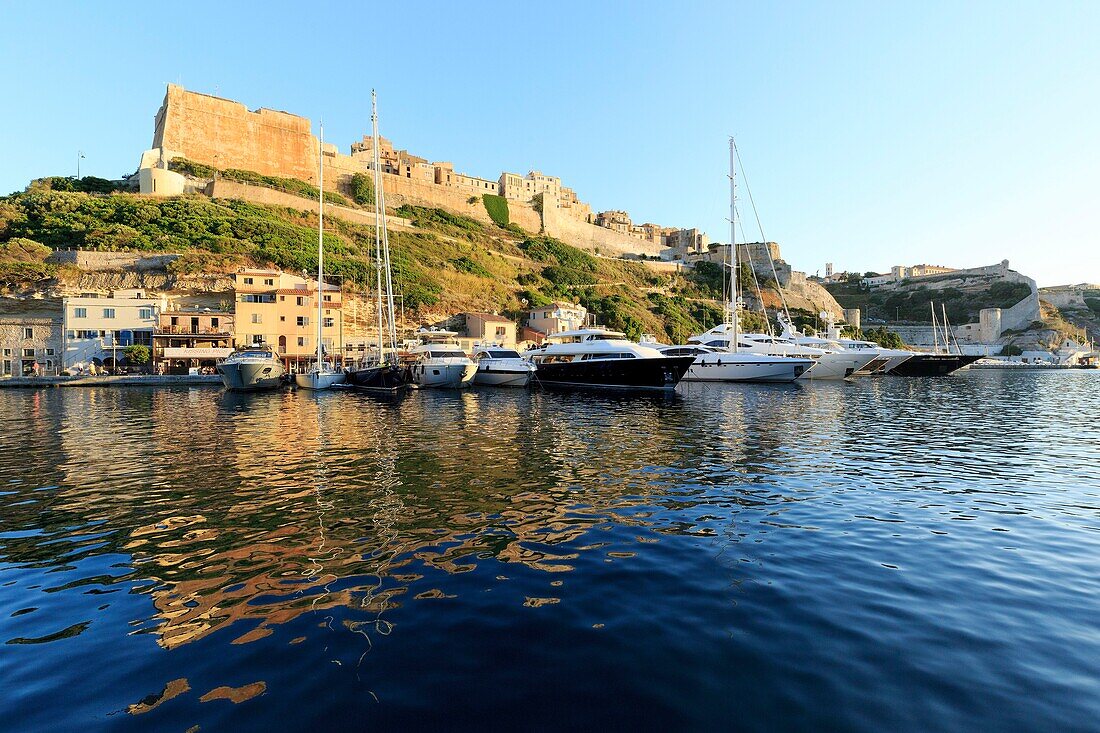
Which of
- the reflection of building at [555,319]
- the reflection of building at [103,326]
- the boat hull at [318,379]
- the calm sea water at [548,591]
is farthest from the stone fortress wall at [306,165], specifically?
the calm sea water at [548,591]

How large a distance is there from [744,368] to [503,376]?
66.7 feet

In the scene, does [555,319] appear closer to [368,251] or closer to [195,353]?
[368,251]

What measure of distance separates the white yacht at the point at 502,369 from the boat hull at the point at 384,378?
7.26 meters

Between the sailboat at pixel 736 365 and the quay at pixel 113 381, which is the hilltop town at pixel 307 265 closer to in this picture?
the quay at pixel 113 381

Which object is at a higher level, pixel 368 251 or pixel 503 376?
pixel 368 251

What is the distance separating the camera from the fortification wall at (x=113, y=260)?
54531mm

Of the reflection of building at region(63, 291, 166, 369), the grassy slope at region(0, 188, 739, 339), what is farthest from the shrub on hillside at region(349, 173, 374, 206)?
the reflection of building at region(63, 291, 166, 369)

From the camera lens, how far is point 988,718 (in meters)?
4.02

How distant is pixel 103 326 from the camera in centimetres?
5044

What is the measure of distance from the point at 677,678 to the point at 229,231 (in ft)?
241

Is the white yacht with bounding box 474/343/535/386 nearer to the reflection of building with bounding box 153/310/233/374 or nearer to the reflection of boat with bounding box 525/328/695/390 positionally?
the reflection of boat with bounding box 525/328/695/390

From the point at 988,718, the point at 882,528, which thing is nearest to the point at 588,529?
the point at 882,528

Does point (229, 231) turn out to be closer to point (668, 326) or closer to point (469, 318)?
point (469, 318)

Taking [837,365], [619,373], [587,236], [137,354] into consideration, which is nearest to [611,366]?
[619,373]
